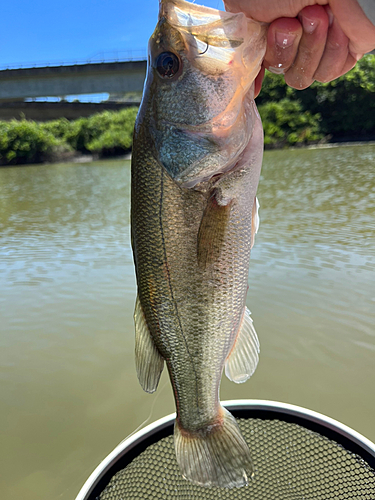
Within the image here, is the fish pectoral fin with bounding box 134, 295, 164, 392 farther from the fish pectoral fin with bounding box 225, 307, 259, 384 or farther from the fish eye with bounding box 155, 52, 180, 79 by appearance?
the fish eye with bounding box 155, 52, 180, 79

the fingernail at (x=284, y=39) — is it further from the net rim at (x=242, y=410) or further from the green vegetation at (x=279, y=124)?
the green vegetation at (x=279, y=124)

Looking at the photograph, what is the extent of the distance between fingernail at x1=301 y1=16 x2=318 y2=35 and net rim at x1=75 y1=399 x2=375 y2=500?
69.6 inches

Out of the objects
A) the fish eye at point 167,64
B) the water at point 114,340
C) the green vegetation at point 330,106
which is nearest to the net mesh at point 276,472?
the water at point 114,340

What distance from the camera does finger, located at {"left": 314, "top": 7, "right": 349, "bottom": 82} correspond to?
60.1 inches

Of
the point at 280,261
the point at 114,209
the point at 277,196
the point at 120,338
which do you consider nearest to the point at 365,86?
the point at 277,196

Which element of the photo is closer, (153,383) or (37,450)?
(153,383)

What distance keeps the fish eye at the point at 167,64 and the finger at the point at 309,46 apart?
21.7 inches

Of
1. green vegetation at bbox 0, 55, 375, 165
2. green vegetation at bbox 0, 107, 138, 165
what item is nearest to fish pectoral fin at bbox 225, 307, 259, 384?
green vegetation at bbox 0, 55, 375, 165

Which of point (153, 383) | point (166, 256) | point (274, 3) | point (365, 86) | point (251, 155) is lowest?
point (153, 383)

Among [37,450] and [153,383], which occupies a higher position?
[153,383]

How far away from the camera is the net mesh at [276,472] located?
182 centimetres

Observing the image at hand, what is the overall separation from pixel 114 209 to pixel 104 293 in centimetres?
546

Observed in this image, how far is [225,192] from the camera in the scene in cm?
133

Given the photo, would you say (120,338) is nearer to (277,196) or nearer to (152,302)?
(152,302)
